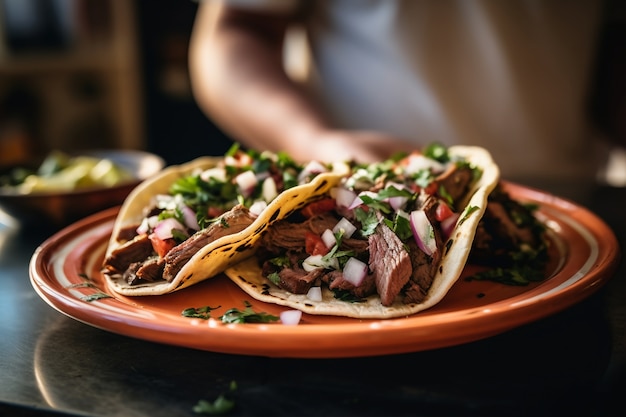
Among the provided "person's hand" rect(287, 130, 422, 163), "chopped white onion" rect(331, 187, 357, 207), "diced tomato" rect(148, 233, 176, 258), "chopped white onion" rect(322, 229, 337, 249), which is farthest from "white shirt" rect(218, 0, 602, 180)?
"diced tomato" rect(148, 233, 176, 258)

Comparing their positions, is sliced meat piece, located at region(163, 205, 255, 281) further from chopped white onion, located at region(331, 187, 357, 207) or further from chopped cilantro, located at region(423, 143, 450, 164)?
chopped cilantro, located at region(423, 143, 450, 164)

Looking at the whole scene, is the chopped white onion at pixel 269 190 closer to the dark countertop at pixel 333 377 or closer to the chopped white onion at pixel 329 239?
the chopped white onion at pixel 329 239

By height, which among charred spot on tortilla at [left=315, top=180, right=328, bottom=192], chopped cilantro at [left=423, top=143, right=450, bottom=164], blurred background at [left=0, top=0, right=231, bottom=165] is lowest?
blurred background at [left=0, top=0, right=231, bottom=165]

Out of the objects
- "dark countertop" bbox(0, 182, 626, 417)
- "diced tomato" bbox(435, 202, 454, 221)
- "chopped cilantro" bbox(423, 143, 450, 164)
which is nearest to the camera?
"dark countertop" bbox(0, 182, 626, 417)

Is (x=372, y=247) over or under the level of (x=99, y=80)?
over

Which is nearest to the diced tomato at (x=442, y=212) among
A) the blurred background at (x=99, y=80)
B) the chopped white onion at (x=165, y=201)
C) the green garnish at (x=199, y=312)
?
the green garnish at (x=199, y=312)

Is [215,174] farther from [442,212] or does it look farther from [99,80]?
[99,80]

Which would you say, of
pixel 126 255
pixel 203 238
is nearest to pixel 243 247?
pixel 203 238
